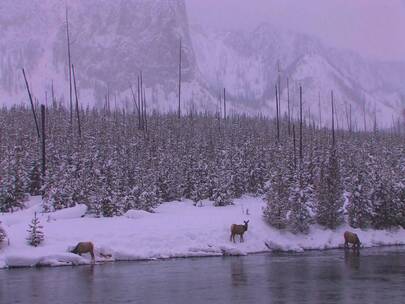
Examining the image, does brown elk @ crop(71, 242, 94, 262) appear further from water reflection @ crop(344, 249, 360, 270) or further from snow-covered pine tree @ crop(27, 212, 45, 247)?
water reflection @ crop(344, 249, 360, 270)

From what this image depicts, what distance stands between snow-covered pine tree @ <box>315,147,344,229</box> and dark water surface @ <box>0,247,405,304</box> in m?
10.6

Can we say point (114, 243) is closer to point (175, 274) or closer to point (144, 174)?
point (175, 274)

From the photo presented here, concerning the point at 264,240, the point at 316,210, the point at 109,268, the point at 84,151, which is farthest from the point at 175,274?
the point at 84,151

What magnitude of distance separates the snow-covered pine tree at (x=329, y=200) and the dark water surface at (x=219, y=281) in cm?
1063

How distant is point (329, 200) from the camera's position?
164ft

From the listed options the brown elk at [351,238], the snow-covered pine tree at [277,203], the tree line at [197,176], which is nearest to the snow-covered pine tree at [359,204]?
the tree line at [197,176]

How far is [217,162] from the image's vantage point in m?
62.3

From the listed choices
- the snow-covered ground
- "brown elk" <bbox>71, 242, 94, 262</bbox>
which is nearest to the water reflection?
the snow-covered ground

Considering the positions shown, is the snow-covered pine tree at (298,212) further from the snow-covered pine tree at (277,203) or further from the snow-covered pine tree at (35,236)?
the snow-covered pine tree at (35,236)

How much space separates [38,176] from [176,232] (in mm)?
21735

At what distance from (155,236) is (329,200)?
52.3 feet

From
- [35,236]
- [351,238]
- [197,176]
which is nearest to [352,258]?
[351,238]

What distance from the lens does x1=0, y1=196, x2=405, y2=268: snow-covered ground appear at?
123 feet

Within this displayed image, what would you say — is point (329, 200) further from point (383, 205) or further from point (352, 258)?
point (352, 258)
